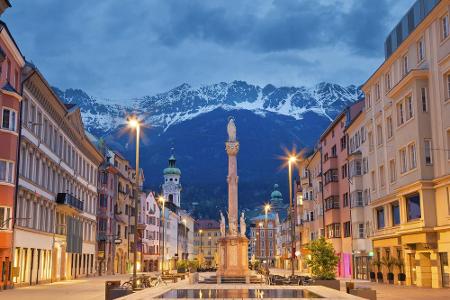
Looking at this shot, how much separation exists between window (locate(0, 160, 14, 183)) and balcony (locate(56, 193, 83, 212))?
16191 mm

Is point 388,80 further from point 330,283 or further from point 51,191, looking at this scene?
point 51,191

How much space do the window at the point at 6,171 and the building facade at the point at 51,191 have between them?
Result: 6.50ft

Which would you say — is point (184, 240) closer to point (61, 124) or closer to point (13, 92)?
point (61, 124)

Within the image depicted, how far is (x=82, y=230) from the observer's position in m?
76.4

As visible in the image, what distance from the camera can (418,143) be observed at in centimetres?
4328

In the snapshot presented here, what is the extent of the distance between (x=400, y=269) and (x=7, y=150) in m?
32.7

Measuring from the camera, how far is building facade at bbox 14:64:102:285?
164ft

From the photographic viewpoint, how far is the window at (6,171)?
147 feet

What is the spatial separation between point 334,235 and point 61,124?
119 feet

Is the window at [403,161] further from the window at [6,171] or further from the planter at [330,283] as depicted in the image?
the window at [6,171]

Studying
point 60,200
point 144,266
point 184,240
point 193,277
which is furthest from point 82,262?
point 184,240

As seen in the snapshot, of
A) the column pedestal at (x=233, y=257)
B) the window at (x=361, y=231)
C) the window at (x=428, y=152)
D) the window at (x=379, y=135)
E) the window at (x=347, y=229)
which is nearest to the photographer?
the window at (x=428, y=152)

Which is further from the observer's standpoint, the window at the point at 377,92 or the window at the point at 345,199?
the window at the point at 345,199

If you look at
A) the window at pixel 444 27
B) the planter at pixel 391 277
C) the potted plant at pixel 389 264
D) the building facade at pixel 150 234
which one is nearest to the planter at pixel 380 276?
the potted plant at pixel 389 264
